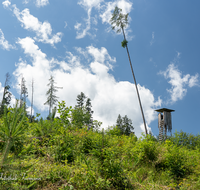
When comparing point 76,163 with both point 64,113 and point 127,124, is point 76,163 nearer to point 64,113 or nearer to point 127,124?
point 64,113

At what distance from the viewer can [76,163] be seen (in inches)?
169

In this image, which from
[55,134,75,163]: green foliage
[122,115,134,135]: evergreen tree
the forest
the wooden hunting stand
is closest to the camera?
the forest

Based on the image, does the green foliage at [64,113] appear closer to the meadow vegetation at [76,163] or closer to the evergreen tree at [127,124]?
the meadow vegetation at [76,163]

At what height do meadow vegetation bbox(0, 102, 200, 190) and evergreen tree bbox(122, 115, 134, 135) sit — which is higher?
evergreen tree bbox(122, 115, 134, 135)

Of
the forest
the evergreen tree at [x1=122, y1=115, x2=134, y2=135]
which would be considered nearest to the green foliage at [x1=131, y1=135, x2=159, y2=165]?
the forest

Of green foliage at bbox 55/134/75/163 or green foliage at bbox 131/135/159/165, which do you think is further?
green foliage at bbox 131/135/159/165

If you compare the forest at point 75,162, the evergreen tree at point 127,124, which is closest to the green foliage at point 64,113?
the forest at point 75,162

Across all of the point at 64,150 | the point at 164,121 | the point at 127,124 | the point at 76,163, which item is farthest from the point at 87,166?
Result: the point at 127,124

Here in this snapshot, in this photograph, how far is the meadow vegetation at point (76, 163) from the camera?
2953mm

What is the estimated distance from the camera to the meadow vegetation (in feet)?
9.69

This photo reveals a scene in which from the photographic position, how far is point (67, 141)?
509cm

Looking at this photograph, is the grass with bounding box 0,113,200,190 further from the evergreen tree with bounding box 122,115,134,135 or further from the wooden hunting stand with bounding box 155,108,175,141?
the evergreen tree with bounding box 122,115,134,135

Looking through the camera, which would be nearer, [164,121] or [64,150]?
[64,150]

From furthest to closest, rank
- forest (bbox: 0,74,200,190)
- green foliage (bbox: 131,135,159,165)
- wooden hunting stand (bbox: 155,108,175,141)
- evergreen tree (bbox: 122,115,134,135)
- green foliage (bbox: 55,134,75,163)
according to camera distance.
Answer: evergreen tree (bbox: 122,115,134,135), wooden hunting stand (bbox: 155,108,175,141), green foliage (bbox: 131,135,159,165), green foliage (bbox: 55,134,75,163), forest (bbox: 0,74,200,190)
